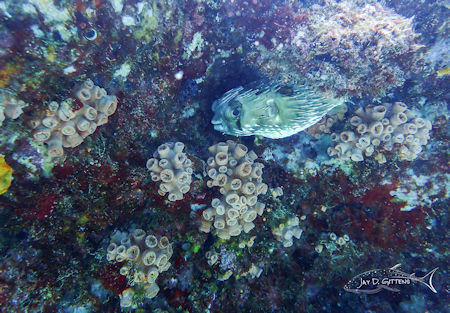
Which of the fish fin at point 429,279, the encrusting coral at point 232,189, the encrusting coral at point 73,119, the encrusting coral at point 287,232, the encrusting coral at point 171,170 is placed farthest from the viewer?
the fish fin at point 429,279


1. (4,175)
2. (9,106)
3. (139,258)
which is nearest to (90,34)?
(9,106)

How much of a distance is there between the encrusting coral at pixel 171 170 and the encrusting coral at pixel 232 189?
38 centimetres

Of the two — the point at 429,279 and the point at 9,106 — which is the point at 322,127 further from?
the point at 9,106

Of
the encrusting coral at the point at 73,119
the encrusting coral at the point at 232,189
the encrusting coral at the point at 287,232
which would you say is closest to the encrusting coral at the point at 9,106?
the encrusting coral at the point at 73,119

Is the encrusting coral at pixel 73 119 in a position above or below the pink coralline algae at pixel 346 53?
above

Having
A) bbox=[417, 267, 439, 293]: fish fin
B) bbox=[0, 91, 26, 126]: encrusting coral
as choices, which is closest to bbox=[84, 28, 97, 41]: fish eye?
bbox=[0, 91, 26, 126]: encrusting coral

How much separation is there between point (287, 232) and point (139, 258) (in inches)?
90.2

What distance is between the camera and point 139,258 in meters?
2.95

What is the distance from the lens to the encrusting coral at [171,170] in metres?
3.00

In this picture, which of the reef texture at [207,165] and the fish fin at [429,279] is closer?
the reef texture at [207,165]

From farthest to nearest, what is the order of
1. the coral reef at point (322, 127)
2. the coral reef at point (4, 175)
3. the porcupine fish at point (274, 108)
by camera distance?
the coral reef at point (322, 127) < the porcupine fish at point (274, 108) < the coral reef at point (4, 175)

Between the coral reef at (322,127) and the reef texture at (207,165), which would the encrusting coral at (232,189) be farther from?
the coral reef at (322,127)

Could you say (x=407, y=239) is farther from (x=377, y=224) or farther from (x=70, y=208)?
(x=70, y=208)

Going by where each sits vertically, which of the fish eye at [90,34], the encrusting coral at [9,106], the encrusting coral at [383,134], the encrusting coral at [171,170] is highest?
the fish eye at [90,34]
